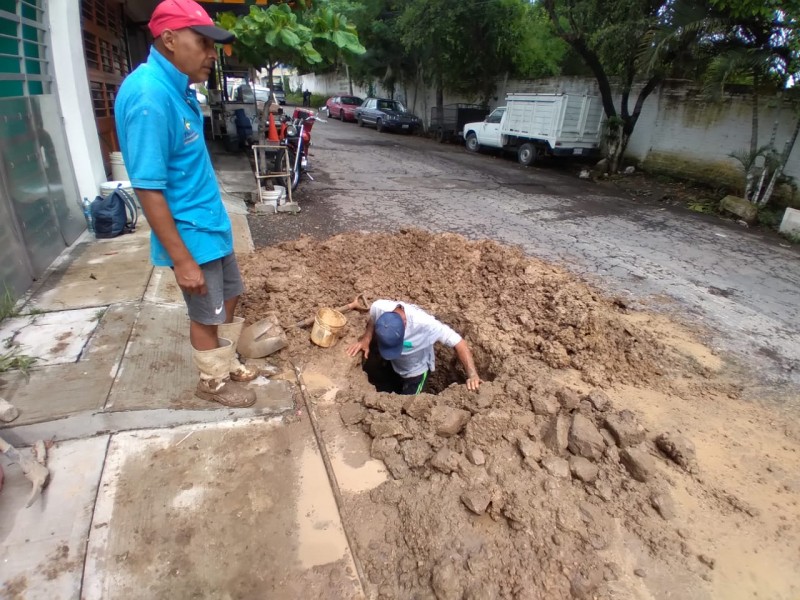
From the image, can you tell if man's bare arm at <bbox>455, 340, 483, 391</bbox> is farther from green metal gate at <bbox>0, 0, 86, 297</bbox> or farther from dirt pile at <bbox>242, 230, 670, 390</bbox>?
green metal gate at <bbox>0, 0, 86, 297</bbox>

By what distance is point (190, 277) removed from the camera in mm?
2158

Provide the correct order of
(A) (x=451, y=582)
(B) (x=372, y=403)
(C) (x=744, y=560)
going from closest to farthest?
1. (A) (x=451, y=582)
2. (C) (x=744, y=560)
3. (B) (x=372, y=403)

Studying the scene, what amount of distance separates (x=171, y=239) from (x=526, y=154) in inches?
524

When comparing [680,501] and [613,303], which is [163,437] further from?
[613,303]

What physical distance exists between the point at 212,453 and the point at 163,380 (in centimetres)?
69

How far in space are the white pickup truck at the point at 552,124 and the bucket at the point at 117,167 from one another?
33.8 ft

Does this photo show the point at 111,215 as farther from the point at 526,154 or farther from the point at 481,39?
the point at 481,39

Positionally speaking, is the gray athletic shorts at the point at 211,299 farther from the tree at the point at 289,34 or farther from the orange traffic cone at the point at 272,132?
the orange traffic cone at the point at 272,132

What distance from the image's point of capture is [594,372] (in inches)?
131

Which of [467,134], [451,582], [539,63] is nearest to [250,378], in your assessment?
[451,582]

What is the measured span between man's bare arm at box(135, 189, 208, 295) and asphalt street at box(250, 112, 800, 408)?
3.86 metres

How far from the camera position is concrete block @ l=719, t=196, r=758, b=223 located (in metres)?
8.53

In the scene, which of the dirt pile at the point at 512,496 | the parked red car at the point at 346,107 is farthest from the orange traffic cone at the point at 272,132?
the parked red car at the point at 346,107

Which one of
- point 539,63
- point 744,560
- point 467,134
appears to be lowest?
point 744,560
